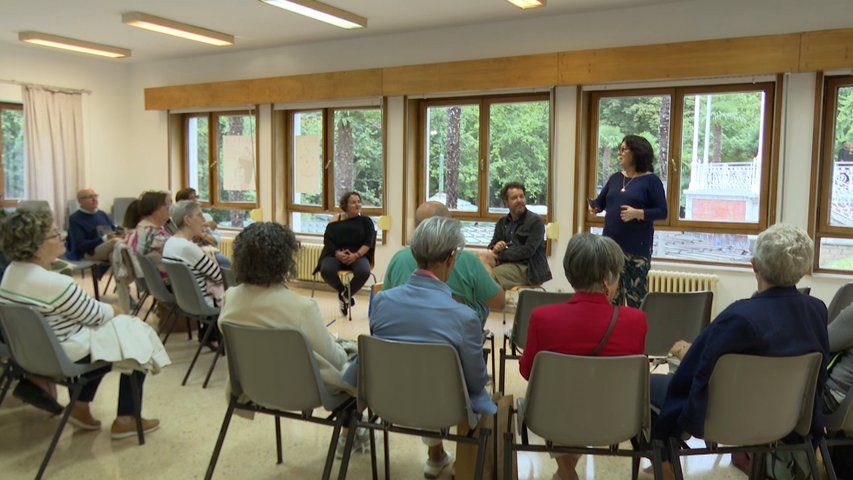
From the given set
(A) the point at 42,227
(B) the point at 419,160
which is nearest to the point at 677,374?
(A) the point at 42,227

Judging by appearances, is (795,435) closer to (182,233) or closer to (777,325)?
(777,325)

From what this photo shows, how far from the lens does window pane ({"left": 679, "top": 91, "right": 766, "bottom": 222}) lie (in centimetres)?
513

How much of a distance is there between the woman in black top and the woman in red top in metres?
3.71

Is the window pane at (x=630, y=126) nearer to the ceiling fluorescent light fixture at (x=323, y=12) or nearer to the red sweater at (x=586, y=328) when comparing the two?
the ceiling fluorescent light fixture at (x=323, y=12)

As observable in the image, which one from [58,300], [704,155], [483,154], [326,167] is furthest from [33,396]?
[704,155]

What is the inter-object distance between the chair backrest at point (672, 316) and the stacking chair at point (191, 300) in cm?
251

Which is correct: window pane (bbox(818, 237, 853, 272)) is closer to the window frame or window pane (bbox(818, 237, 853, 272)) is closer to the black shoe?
the window frame

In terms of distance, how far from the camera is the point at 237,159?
775 cm

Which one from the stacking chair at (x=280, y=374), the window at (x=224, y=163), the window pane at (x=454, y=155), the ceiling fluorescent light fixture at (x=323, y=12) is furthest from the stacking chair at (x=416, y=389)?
the window at (x=224, y=163)

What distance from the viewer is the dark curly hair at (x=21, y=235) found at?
8.80 ft

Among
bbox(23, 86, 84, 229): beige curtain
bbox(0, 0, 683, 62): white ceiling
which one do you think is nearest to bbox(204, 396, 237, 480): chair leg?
bbox(0, 0, 683, 62): white ceiling

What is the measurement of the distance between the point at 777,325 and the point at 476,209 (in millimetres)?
4476

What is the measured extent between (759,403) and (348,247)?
4209 millimetres

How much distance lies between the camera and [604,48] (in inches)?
210
